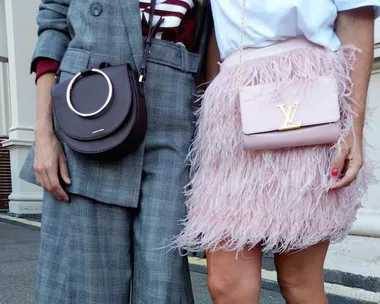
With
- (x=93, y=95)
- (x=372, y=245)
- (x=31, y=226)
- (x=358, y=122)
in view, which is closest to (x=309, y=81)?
(x=358, y=122)

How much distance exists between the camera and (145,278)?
1.28 meters

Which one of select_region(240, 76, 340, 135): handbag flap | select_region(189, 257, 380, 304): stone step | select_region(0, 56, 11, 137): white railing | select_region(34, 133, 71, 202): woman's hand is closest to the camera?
select_region(240, 76, 340, 135): handbag flap

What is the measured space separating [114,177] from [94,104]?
0.67 ft

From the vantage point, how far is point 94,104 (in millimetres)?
1194

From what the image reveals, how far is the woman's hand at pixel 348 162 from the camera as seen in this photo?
1.12m

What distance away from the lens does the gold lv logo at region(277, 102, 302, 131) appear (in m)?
1.12

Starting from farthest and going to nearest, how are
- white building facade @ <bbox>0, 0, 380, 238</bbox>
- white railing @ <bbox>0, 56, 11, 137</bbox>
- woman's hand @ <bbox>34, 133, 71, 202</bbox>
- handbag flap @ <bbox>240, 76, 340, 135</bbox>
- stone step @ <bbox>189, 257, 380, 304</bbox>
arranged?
white railing @ <bbox>0, 56, 11, 137</bbox> → white building facade @ <bbox>0, 0, 380, 238</bbox> → stone step @ <bbox>189, 257, 380, 304</bbox> → woman's hand @ <bbox>34, 133, 71, 202</bbox> → handbag flap @ <bbox>240, 76, 340, 135</bbox>

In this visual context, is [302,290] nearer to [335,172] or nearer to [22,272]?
[335,172]

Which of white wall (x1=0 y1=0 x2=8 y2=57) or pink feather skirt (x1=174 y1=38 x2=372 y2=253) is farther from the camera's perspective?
white wall (x1=0 y1=0 x2=8 y2=57)

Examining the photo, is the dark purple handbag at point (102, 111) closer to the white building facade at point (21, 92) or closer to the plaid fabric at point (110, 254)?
the plaid fabric at point (110, 254)

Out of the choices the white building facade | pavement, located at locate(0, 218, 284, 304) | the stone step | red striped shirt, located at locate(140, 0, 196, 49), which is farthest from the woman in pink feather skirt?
the white building facade

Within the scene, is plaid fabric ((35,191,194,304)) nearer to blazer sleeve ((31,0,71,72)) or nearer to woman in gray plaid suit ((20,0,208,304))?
woman in gray plaid suit ((20,0,208,304))

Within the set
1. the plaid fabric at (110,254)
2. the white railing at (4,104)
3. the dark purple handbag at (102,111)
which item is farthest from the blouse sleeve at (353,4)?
the white railing at (4,104)

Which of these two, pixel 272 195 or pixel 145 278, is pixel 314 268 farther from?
pixel 145 278
